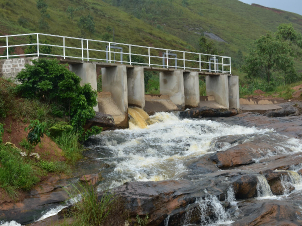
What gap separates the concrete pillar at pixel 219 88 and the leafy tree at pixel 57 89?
16353 millimetres

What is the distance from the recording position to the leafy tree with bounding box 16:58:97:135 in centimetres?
1505

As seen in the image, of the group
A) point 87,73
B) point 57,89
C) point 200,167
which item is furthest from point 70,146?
point 87,73

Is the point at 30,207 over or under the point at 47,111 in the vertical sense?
under

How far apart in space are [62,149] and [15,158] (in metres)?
2.40

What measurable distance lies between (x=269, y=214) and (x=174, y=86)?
723 inches

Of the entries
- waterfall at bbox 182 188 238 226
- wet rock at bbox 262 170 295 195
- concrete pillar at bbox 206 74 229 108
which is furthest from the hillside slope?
waterfall at bbox 182 188 238 226

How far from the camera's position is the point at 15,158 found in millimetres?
11188

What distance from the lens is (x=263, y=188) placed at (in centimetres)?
1026

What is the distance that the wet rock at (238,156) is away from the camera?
506 inches

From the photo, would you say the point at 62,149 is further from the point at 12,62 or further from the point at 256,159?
the point at 256,159

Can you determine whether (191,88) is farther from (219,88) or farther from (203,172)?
(203,172)

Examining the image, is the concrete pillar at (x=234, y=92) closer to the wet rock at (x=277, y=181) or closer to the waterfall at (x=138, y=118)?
the waterfall at (x=138, y=118)

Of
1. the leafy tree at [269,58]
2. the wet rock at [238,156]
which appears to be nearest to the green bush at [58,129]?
the wet rock at [238,156]

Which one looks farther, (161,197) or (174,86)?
(174,86)
